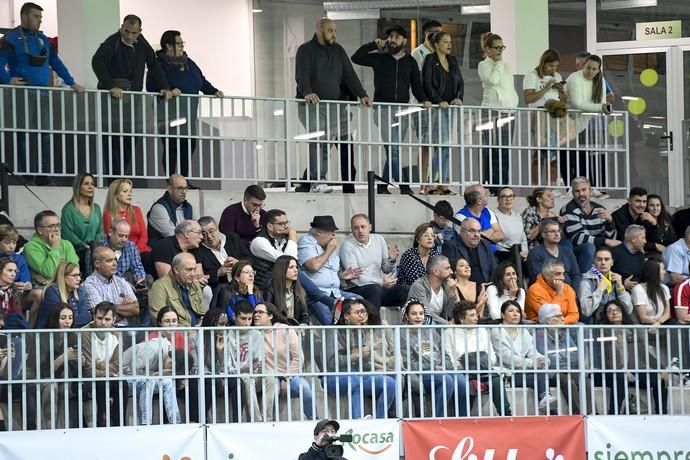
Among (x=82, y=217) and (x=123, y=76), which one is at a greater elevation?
(x=123, y=76)

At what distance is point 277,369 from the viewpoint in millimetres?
15984

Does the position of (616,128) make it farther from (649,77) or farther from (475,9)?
(475,9)

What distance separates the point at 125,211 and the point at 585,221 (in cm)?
522

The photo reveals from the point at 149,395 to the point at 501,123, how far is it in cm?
772

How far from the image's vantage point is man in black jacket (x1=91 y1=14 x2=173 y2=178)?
19984mm

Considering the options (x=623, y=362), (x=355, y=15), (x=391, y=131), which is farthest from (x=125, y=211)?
(x=355, y=15)

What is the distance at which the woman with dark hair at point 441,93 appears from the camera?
21312 millimetres

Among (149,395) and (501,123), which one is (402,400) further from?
(501,123)

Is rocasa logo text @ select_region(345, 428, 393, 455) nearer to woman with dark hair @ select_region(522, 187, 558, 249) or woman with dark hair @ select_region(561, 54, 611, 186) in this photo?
woman with dark hair @ select_region(522, 187, 558, 249)

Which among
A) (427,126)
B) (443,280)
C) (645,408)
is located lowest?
(645,408)

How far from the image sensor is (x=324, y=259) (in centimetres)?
1830

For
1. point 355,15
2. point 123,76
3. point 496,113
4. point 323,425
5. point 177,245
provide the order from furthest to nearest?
point 355,15, point 496,113, point 123,76, point 177,245, point 323,425

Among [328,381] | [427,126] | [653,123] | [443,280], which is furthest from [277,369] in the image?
[653,123]

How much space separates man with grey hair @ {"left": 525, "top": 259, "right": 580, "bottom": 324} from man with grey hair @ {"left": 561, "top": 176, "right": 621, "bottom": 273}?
1.80m
